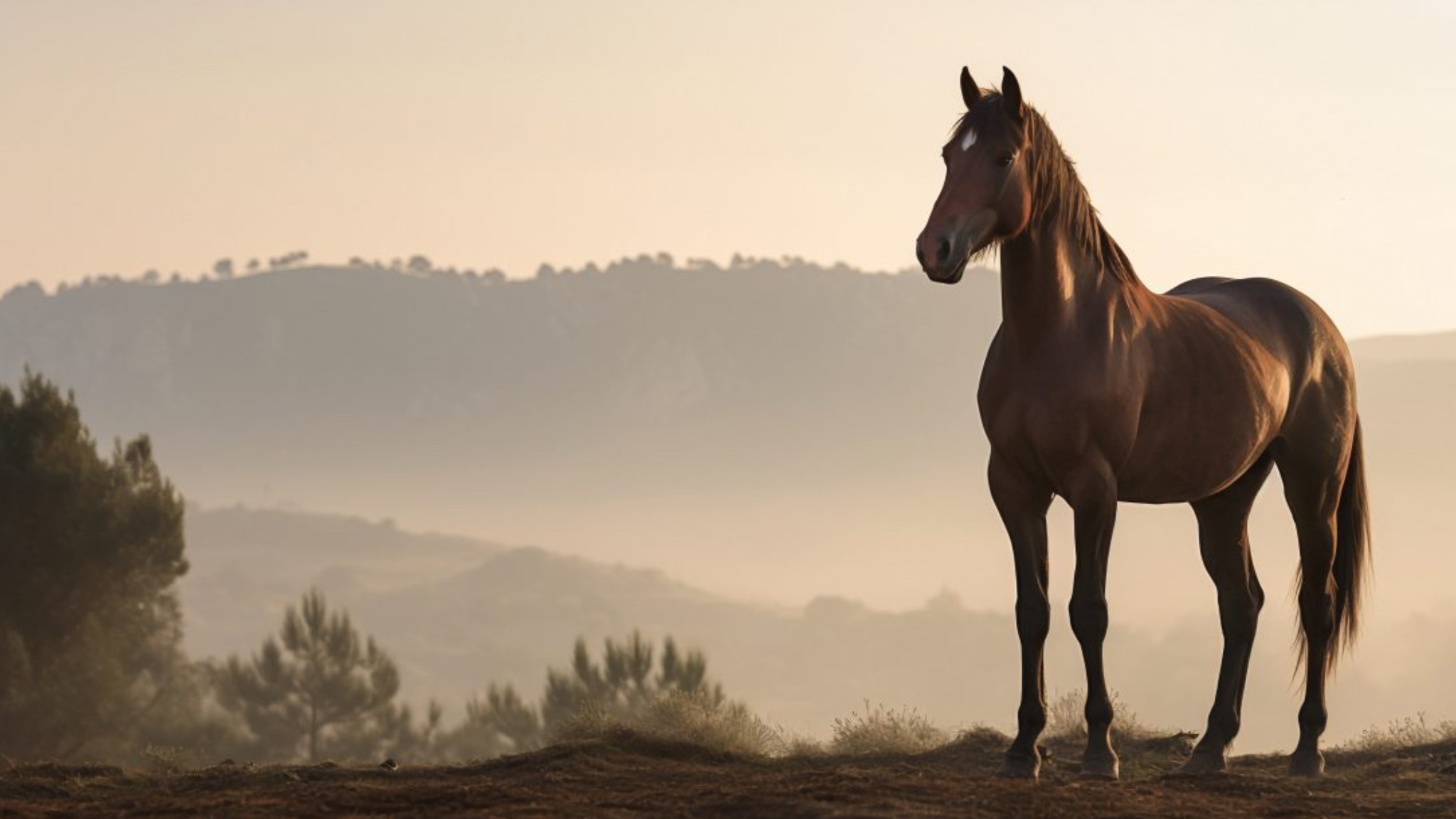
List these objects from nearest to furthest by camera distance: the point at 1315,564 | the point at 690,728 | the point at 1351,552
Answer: the point at 1315,564
the point at 1351,552
the point at 690,728

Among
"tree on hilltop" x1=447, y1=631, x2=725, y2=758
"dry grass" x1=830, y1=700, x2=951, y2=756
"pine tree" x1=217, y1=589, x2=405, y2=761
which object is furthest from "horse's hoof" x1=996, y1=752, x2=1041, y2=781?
"pine tree" x1=217, y1=589, x2=405, y2=761

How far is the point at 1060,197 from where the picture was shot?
9.21 meters

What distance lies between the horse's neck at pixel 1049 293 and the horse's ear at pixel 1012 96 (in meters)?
0.65

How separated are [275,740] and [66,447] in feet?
60.4

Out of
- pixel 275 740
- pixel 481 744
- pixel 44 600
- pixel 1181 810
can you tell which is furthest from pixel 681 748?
pixel 481 744

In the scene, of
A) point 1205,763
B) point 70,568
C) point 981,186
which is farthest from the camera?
point 70,568

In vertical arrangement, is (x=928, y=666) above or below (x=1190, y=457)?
below

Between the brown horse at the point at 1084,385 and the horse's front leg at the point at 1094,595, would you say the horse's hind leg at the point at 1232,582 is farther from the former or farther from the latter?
the horse's front leg at the point at 1094,595

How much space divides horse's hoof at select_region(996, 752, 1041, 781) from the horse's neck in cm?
217

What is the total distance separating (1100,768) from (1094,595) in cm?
94

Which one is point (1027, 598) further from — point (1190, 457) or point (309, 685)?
point (309, 685)

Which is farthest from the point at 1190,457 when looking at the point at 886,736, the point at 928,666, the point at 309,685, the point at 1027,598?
the point at 928,666

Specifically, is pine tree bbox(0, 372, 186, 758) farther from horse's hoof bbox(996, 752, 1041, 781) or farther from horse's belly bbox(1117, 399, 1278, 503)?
horse's belly bbox(1117, 399, 1278, 503)

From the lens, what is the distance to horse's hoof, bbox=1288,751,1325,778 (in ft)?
35.6
